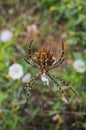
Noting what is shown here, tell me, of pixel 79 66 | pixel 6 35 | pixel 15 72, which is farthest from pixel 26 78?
pixel 6 35

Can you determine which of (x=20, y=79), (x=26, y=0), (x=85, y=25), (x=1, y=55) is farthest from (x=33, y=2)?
(x=20, y=79)

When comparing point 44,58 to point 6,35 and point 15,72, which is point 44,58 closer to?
point 15,72

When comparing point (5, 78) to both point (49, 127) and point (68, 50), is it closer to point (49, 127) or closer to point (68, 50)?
point (49, 127)

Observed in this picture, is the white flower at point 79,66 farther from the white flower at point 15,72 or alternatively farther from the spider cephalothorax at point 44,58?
the spider cephalothorax at point 44,58

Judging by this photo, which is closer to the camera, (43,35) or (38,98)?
(38,98)

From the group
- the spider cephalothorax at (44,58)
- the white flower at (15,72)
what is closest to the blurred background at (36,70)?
the white flower at (15,72)

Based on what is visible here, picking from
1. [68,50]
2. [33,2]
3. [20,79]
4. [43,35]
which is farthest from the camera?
[33,2]

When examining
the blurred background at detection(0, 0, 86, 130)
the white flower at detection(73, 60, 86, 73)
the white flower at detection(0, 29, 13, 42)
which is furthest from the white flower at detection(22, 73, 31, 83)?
the white flower at detection(0, 29, 13, 42)
